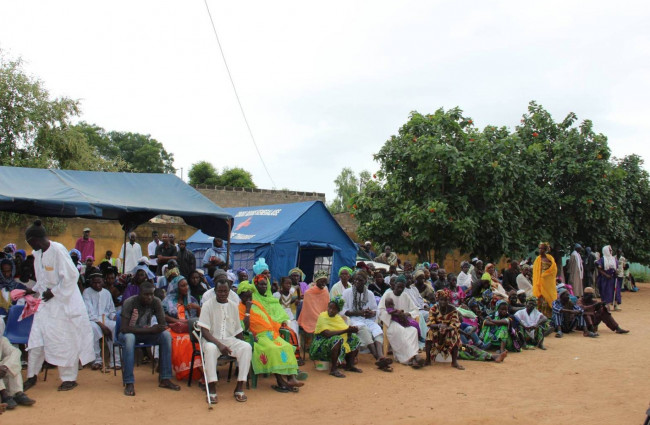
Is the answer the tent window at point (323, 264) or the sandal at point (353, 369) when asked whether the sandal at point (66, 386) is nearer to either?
the sandal at point (353, 369)

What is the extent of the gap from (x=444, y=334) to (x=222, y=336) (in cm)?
Result: 370

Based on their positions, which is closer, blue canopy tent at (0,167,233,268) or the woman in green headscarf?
the woman in green headscarf

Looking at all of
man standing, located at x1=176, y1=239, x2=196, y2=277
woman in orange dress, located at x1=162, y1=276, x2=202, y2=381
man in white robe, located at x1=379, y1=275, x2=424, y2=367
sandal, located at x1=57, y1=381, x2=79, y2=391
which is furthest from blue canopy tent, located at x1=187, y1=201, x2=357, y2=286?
sandal, located at x1=57, y1=381, x2=79, y2=391

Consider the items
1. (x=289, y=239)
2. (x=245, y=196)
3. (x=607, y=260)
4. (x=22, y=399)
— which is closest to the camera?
(x=22, y=399)

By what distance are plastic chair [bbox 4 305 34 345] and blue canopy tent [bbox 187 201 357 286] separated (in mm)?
6065

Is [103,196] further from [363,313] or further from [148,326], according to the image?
[363,313]

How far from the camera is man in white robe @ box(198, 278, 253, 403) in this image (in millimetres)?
6348

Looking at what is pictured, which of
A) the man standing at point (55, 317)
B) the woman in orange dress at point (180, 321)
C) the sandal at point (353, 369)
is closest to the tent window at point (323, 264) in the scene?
the sandal at point (353, 369)

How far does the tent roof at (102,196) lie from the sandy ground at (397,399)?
2320mm

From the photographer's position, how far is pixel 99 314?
24.5ft

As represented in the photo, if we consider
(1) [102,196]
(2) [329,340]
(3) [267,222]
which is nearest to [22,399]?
(1) [102,196]

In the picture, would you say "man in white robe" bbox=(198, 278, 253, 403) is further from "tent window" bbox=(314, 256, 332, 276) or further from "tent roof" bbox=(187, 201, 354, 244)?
"tent window" bbox=(314, 256, 332, 276)

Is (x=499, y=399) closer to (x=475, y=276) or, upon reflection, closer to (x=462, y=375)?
(x=462, y=375)

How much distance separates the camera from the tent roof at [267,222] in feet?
42.2
